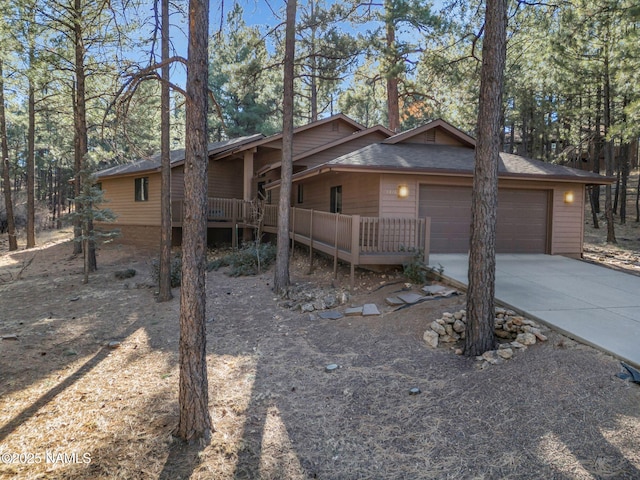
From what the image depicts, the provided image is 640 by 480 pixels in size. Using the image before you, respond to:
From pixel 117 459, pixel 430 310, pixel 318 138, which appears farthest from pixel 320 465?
pixel 318 138

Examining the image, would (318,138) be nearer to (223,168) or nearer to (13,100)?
(223,168)

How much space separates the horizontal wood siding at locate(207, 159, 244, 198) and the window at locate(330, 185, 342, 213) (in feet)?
20.7

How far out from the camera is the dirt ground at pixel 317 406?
3.07m

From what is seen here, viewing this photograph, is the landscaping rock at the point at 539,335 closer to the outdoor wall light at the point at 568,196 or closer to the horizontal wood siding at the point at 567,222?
the horizontal wood siding at the point at 567,222

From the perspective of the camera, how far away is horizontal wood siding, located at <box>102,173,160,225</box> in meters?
16.4

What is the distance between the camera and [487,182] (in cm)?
481

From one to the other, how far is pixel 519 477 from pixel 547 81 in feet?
59.2

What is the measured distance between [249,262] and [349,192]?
145 inches

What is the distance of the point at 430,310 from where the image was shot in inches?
248

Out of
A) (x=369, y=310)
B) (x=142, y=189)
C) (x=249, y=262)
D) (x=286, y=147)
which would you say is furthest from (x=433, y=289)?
(x=142, y=189)

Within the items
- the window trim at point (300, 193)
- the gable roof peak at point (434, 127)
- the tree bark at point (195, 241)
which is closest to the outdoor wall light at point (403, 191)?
the gable roof peak at point (434, 127)

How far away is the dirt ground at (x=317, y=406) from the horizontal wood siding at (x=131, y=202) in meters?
10.2

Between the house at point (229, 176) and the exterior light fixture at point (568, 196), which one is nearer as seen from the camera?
the exterior light fixture at point (568, 196)

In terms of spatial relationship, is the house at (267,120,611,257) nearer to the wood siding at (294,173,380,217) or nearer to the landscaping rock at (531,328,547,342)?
the wood siding at (294,173,380,217)
